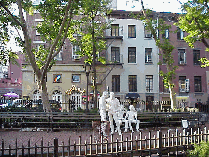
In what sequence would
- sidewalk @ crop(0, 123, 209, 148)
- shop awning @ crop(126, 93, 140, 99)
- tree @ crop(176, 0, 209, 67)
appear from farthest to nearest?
shop awning @ crop(126, 93, 140, 99) < tree @ crop(176, 0, 209, 67) < sidewalk @ crop(0, 123, 209, 148)

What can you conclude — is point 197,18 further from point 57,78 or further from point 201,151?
point 57,78

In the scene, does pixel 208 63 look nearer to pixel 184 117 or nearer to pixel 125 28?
pixel 184 117

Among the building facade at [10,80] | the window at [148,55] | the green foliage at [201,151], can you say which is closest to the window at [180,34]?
the window at [148,55]

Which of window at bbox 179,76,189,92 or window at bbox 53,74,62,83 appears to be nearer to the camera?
window at bbox 53,74,62,83

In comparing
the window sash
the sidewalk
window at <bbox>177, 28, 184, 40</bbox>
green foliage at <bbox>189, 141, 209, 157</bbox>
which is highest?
window at <bbox>177, 28, 184, 40</bbox>

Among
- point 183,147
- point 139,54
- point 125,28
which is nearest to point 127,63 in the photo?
point 139,54

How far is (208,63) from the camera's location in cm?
1869

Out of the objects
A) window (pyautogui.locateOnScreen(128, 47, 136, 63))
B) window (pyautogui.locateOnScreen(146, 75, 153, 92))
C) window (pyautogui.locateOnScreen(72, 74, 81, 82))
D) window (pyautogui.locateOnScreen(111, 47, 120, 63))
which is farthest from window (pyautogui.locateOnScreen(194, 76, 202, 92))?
window (pyautogui.locateOnScreen(72, 74, 81, 82))

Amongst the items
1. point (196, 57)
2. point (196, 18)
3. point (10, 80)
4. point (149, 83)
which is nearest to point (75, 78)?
point (149, 83)

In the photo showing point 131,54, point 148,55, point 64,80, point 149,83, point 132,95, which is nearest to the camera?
point 64,80

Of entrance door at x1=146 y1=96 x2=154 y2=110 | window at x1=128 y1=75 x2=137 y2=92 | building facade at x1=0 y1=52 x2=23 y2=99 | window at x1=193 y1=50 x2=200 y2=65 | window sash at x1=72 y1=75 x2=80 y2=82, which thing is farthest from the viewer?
building facade at x1=0 y1=52 x2=23 y2=99

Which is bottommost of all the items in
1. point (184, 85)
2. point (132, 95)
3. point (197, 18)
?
point (132, 95)

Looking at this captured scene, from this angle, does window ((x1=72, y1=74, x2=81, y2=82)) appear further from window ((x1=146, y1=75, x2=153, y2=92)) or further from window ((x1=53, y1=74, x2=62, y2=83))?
window ((x1=146, y1=75, x2=153, y2=92))

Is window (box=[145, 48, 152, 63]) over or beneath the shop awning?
over
